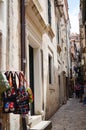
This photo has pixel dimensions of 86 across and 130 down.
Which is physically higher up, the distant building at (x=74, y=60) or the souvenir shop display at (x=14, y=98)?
the distant building at (x=74, y=60)

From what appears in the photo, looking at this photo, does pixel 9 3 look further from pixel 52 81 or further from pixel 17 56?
pixel 52 81

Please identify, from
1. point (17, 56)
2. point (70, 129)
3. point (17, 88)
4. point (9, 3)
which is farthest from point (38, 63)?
point (17, 88)

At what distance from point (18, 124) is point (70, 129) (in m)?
3.33

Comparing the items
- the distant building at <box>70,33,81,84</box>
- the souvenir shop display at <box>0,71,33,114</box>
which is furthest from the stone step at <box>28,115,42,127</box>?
the distant building at <box>70,33,81,84</box>

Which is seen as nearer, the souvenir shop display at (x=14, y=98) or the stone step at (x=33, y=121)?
the souvenir shop display at (x=14, y=98)

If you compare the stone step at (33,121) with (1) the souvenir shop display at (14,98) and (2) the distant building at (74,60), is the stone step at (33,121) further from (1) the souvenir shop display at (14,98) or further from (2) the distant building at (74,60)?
(2) the distant building at (74,60)

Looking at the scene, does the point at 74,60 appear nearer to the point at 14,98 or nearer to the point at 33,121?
the point at 33,121

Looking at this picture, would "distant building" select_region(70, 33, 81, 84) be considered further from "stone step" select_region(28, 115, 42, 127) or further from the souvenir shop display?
the souvenir shop display

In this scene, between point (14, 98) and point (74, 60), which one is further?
point (74, 60)

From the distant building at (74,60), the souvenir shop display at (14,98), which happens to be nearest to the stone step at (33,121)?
the souvenir shop display at (14,98)

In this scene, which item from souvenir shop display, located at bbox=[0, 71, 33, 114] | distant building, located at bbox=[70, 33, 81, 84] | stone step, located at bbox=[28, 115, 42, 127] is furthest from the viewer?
distant building, located at bbox=[70, 33, 81, 84]

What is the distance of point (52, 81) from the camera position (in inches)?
594

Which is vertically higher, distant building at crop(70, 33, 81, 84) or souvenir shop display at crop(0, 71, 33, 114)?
distant building at crop(70, 33, 81, 84)

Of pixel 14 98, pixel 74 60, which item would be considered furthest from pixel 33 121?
pixel 74 60
